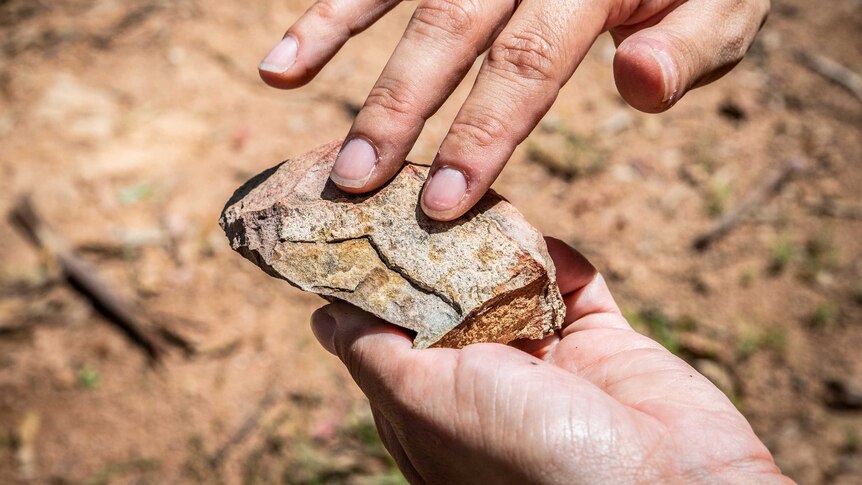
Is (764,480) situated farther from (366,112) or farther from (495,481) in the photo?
(366,112)

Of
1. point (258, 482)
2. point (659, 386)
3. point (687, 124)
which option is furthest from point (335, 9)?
point (687, 124)

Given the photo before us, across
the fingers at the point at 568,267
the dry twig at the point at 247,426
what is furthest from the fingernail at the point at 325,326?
the dry twig at the point at 247,426

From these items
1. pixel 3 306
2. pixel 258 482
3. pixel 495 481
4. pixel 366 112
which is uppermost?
pixel 366 112

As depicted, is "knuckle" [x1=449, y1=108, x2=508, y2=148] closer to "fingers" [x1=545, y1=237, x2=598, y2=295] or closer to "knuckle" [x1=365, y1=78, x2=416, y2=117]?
"knuckle" [x1=365, y1=78, x2=416, y2=117]

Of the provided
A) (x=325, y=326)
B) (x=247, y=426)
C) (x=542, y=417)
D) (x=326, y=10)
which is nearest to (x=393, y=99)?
(x=326, y=10)

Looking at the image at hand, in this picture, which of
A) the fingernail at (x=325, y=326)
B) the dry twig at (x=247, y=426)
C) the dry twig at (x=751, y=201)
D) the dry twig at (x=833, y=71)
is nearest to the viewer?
the fingernail at (x=325, y=326)

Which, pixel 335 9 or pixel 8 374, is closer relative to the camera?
pixel 335 9

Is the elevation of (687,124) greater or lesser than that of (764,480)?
lesser

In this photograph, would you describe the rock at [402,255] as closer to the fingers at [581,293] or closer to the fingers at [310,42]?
the fingers at [581,293]
